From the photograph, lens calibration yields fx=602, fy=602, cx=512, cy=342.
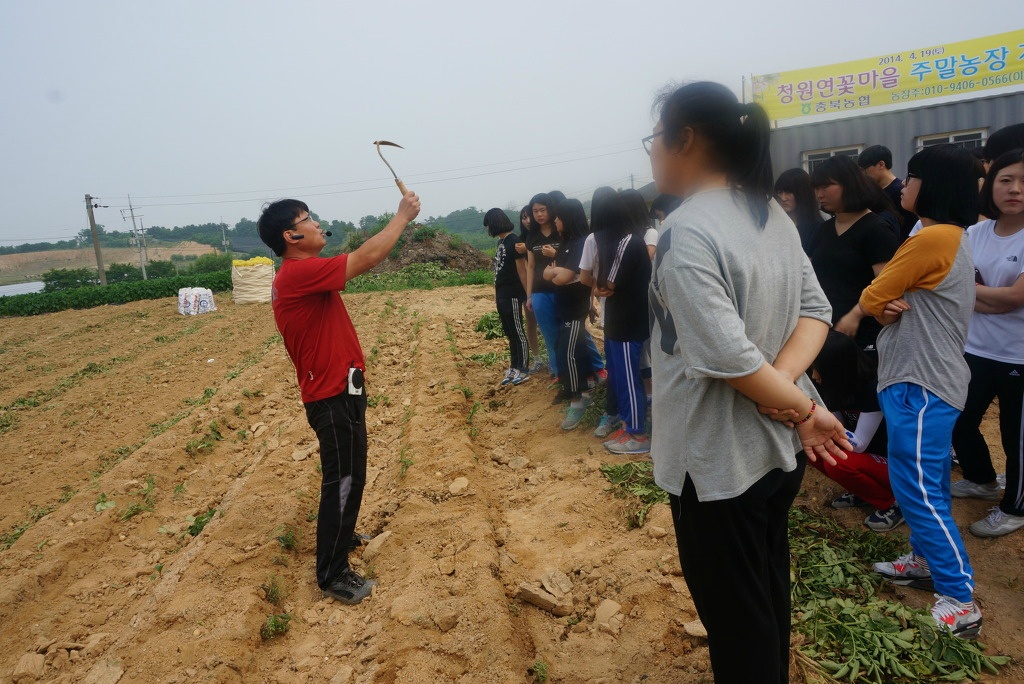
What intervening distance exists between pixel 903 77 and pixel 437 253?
15984 mm

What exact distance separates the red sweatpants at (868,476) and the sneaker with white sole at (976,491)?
0.44m

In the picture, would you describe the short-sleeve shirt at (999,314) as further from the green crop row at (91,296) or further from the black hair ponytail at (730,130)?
the green crop row at (91,296)

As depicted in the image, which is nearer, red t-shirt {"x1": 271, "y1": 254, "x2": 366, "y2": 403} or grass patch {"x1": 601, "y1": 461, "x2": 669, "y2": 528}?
red t-shirt {"x1": 271, "y1": 254, "x2": 366, "y2": 403}

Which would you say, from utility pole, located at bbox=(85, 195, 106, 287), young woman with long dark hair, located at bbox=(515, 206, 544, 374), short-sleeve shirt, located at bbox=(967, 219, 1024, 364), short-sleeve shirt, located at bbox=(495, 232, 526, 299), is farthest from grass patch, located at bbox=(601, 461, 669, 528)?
utility pole, located at bbox=(85, 195, 106, 287)

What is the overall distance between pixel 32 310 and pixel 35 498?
23.5 m

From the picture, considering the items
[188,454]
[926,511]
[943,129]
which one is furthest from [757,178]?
[943,129]

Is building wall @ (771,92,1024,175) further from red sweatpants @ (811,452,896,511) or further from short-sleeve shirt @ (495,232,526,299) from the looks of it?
red sweatpants @ (811,452,896,511)

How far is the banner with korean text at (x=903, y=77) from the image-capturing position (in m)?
12.7

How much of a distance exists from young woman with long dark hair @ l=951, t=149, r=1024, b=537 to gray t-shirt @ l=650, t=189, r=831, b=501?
66.4 inches

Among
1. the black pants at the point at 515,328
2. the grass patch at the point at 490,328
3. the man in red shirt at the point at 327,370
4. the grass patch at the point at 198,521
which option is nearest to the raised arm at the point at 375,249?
the man in red shirt at the point at 327,370

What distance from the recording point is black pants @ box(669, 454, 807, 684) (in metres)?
1.46

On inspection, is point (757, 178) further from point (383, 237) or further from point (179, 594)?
point (179, 594)

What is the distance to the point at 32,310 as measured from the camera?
76.5ft

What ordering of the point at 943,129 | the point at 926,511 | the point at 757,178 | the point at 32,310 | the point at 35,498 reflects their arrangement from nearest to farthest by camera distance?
1. the point at 757,178
2. the point at 926,511
3. the point at 35,498
4. the point at 943,129
5. the point at 32,310
